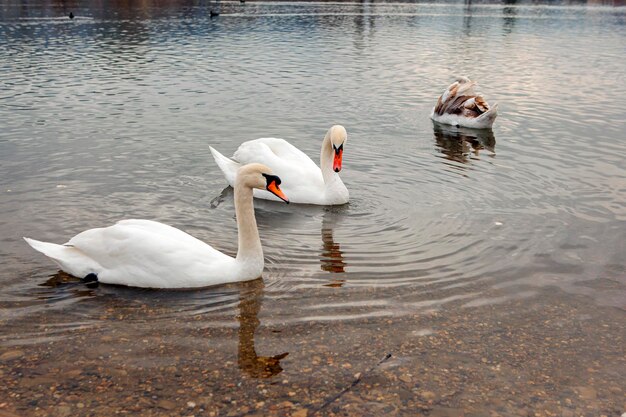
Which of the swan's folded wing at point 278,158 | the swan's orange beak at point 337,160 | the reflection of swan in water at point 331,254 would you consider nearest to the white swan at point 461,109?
the swan's folded wing at point 278,158

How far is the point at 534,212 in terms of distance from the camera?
10727 millimetres

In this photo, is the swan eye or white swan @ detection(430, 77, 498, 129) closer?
the swan eye

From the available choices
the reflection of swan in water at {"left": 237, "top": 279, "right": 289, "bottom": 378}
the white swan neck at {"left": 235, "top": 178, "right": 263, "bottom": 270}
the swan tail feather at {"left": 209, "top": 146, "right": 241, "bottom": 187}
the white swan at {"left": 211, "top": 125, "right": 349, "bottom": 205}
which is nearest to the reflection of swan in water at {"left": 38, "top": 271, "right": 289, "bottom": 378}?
the reflection of swan in water at {"left": 237, "top": 279, "right": 289, "bottom": 378}

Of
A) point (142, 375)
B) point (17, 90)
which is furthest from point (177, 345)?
point (17, 90)

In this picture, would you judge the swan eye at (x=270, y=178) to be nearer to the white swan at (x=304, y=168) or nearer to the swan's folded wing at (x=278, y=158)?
the white swan at (x=304, y=168)

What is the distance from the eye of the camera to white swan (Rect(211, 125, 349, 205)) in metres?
11.1

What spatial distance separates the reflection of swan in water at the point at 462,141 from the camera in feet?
49.1

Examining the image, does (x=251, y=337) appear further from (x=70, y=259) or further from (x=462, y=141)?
(x=462, y=141)

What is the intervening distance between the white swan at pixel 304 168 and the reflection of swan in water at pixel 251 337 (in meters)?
3.30

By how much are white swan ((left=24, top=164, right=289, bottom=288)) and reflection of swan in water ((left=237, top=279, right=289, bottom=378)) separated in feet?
0.63

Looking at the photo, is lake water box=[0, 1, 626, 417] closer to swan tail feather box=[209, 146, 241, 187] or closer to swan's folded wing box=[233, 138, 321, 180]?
swan tail feather box=[209, 146, 241, 187]

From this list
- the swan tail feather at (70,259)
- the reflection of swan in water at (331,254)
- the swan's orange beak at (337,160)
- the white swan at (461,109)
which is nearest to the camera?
the swan tail feather at (70,259)

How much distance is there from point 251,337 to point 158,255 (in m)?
1.55

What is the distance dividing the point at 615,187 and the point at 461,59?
67.1 feet
